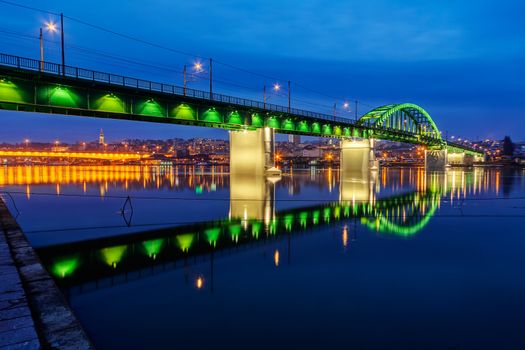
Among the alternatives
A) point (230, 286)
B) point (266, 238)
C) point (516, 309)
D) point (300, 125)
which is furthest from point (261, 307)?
point (300, 125)

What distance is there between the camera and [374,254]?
50.5 ft

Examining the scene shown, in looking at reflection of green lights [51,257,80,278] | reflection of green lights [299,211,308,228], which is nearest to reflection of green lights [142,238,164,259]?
reflection of green lights [51,257,80,278]

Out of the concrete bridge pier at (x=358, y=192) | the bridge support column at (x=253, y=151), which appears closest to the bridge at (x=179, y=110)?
the bridge support column at (x=253, y=151)

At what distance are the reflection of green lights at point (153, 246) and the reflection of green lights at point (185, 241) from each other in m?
0.85

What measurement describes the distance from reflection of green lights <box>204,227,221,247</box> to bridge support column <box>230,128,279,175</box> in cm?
5070

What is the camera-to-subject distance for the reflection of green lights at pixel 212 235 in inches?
710

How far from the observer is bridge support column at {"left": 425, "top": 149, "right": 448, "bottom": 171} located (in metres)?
160

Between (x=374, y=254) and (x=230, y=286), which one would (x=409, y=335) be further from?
(x=374, y=254)

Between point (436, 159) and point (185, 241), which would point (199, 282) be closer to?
point (185, 241)

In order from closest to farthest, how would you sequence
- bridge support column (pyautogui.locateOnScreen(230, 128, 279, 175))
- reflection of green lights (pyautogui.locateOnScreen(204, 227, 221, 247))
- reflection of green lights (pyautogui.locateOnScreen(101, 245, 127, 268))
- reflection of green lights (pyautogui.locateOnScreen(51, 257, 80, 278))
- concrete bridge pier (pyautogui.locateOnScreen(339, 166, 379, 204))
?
1. reflection of green lights (pyautogui.locateOnScreen(51, 257, 80, 278))
2. reflection of green lights (pyautogui.locateOnScreen(101, 245, 127, 268))
3. reflection of green lights (pyautogui.locateOnScreen(204, 227, 221, 247))
4. concrete bridge pier (pyautogui.locateOnScreen(339, 166, 379, 204))
5. bridge support column (pyautogui.locateOnScreen(230, 128, 279, 175))

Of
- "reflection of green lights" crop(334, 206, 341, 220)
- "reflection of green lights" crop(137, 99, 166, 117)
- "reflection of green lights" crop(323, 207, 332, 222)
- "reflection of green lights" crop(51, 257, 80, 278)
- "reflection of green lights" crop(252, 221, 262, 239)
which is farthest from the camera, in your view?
"reflection of green lights" crop(137, 99, 166, 117)

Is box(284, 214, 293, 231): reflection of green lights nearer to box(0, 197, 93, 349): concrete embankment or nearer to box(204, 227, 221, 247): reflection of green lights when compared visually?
box(204, 227, 221, 247): reflection of green lights

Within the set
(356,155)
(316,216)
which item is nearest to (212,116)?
(316,216)

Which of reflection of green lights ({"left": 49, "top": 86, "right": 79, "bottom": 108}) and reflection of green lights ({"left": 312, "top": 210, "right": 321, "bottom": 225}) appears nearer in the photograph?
reflection of green lights ({"left": 312, "top": 210, "right": 321, "bottom": 225})
